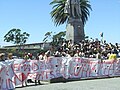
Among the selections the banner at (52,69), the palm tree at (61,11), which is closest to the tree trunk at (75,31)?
the banner at (52,69)

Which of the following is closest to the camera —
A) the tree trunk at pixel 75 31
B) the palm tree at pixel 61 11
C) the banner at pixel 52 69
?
the banner at pixel 52 69

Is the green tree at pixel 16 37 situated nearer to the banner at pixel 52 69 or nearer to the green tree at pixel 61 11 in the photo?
the green tree at pixel 61 11

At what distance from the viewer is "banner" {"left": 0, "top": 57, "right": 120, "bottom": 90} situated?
13.2 m

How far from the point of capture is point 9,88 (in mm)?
13047

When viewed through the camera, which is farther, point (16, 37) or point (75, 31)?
point (16, 37)

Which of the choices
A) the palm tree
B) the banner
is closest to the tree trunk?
the banner

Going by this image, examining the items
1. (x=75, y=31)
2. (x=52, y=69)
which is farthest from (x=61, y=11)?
(x=52, y=69)

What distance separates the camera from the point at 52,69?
1730cm

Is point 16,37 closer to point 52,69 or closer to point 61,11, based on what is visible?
point 61,11

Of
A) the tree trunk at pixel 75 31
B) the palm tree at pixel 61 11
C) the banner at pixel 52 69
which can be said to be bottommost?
the banner at pixel 52 69

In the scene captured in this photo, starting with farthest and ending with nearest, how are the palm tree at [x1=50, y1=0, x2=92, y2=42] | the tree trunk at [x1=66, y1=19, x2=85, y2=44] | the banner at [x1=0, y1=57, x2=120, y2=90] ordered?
the palm tree at [x1=50, y1=0, x2=92, y2=42] → the tree trunk at [x1=66, y1=19, x2=85, y2=44] → the banner at [x1=0, y1=57, x2=120, y2=90]

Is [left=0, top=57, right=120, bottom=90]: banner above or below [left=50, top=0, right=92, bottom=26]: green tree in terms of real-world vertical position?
below

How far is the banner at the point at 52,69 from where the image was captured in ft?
43.3

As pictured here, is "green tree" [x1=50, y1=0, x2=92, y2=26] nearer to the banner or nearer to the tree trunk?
the tree trunk
